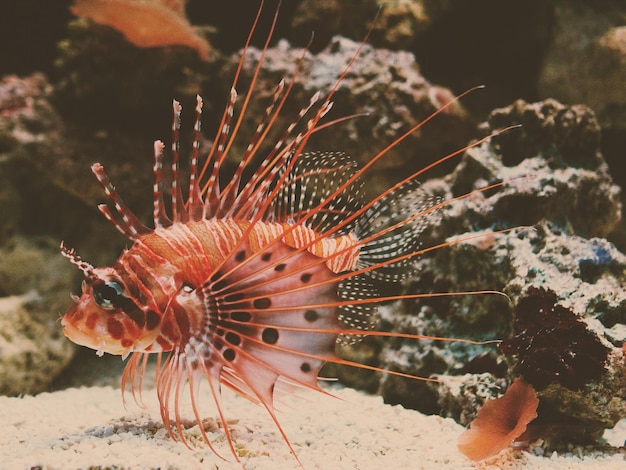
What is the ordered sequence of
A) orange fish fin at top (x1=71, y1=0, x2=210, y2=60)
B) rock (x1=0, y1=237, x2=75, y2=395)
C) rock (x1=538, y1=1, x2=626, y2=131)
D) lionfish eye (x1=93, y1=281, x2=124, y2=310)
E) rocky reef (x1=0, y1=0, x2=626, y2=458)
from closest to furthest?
1. lionfish eye (x1=93, y1=281, x2=124, y2=310)
2. rocky reef (x1=0, y1=0, x2=626, y2=458)
3. orange fish fin at top (x1=71, y1=0, x2=210, y2=60)
4. rock (x1=0, y1=237, x2=75, y2=395)
5. rock (x1=538, y1=1, x2=626, y2=131)

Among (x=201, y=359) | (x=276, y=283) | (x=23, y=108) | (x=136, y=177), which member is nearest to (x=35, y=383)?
(x=136, y=177)

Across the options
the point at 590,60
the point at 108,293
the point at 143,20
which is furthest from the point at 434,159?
the point at 108,293

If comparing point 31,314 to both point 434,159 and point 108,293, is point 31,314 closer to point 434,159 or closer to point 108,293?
point 108,293

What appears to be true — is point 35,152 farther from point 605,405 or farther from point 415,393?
point 605,405

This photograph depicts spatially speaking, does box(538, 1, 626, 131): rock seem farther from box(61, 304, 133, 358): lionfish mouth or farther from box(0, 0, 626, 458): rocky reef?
box(61, 304, 133, 358): lionfish mouth

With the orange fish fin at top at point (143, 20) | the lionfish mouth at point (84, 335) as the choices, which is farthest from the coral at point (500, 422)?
the orange fish fin at top at point (143, 20)

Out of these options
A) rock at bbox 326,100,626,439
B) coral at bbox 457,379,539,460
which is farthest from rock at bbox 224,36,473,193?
coral at bbox 457,379,539,460
